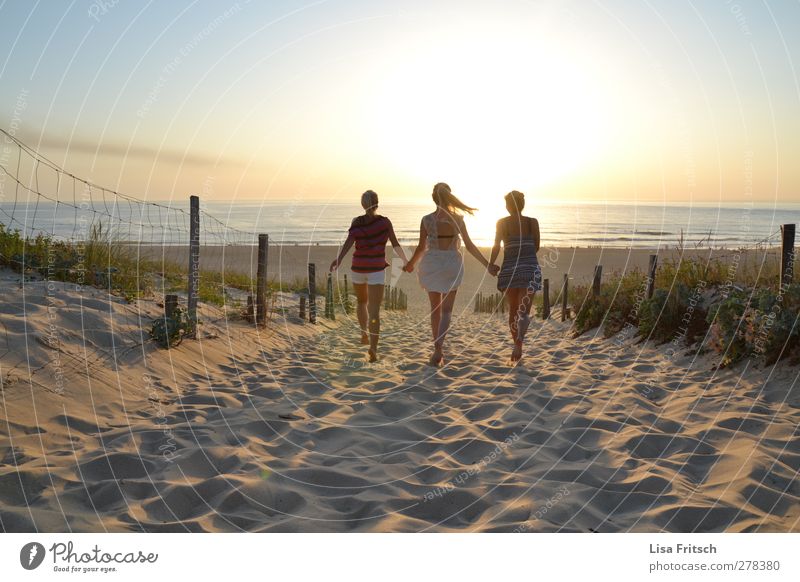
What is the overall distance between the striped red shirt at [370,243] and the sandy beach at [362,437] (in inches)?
52.0

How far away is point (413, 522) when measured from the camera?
355 centimetres

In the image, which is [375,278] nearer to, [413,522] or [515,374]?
[515,374]

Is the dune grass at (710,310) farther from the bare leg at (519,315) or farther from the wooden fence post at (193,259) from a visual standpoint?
the wooden fence post at (193,259)

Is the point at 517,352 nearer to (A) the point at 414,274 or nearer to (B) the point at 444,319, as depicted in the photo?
(B) the point at 444,319

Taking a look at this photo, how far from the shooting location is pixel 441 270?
319 inches

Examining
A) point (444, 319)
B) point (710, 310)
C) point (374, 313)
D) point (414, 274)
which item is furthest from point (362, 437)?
point (414, 274)

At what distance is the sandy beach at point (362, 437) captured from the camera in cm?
364

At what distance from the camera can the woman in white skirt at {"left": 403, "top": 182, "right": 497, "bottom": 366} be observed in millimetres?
8070

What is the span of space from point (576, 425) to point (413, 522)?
2393mm

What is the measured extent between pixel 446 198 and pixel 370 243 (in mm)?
1223

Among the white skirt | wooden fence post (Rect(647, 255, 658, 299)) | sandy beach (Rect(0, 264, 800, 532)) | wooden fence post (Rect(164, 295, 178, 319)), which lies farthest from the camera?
wooden fence post (Rect(647, 255, 658, 299))

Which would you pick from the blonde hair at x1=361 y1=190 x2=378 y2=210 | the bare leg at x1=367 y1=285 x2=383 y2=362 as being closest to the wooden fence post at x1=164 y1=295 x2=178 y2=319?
the bare leg at x1=367 y1=285 x2=383 y2=362

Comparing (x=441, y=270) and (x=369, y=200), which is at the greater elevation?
(x=369, y=200)

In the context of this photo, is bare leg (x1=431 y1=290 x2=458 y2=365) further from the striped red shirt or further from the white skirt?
the striped red shirt
